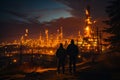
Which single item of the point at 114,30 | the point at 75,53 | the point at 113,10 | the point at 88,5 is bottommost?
the point at 75,53

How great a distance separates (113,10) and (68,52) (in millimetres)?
11734

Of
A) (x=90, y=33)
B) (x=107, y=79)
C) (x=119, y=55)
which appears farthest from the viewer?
(x=90, y=33)

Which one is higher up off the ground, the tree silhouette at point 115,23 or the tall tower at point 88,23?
the tall tower at point 88,23

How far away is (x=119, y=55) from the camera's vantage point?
954 inches

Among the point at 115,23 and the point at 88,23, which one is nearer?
the point at 115,23

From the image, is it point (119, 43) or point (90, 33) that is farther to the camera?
point (90, 33)

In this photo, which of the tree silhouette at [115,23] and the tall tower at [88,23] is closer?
the tree silhouette at [115,23]

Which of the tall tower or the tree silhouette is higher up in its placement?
the tall tower

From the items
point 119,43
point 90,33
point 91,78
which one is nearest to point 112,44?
point 119,43

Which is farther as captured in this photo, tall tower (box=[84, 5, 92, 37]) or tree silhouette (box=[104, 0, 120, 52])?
tall tower (box=[84, 5, 92, 37])

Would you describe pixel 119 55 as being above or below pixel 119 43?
below

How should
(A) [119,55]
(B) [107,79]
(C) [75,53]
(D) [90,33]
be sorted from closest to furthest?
(B) [107,79] < (C) [75,53] < (A) [119,55] < (D) [90,33]

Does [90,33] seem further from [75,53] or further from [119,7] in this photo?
[75,53]

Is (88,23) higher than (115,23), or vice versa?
(88,23)
